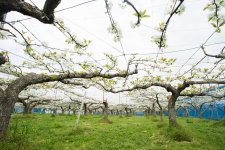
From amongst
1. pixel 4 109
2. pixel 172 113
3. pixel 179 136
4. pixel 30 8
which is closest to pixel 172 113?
pixel 172 113

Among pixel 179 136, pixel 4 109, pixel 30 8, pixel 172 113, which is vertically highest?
pixel 30 8

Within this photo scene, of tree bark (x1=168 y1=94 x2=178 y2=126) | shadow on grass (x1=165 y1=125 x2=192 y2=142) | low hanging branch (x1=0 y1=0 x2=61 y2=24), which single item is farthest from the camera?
tree bark (x1=168 y1=94 x2=178 y2=126)

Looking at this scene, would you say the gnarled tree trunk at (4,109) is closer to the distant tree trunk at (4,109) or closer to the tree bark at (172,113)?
the distant tree trunk at (4,109)

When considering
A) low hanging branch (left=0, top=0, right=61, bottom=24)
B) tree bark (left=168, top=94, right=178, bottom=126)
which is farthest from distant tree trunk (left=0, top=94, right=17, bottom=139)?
tree bark (left=168, top=94, right=178, bottom=126)

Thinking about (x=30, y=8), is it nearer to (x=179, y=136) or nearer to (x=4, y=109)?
(x=4, y=109)

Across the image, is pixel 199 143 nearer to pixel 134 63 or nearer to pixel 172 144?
pixel 172 144

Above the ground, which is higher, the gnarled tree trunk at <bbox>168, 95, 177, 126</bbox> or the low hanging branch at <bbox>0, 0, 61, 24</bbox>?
the low hanging branch at <bbox>0, 0, 61, 24</bbox>

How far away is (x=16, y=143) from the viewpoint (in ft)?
18.8

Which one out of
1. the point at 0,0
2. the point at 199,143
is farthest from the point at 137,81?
the point at 0,0

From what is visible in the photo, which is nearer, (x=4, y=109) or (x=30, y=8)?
(x=30, y=8)

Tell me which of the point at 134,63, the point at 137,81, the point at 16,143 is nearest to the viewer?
the point at 16,143

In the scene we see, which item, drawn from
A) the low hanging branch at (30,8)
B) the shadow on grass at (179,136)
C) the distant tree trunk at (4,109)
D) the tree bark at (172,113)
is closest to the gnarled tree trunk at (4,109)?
the distant tree trunk at (4,109)

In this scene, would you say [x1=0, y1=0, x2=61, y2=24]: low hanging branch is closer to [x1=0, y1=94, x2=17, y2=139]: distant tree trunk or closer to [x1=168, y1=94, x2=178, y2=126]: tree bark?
[x1=0, y1=94, x2=17, y2=139]: distant tree trunk

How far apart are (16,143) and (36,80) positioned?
218 centimetres
